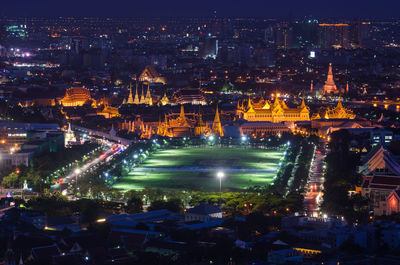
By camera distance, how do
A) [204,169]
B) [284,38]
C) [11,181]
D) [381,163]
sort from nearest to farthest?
[381,163], [11,181], [204,169], [284,38]

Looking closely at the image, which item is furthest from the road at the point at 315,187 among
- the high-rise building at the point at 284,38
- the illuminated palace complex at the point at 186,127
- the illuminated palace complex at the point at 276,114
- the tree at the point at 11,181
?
the high-rise building at the point at 284,38

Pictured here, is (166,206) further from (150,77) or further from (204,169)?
(150,77)

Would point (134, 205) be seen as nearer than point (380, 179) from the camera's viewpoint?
Yes

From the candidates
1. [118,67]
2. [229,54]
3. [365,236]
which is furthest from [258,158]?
[229,54]

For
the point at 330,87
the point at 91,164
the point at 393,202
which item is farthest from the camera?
the point at 330,87

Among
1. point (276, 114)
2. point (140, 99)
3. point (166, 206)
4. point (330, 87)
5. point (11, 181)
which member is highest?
point (330, 87)

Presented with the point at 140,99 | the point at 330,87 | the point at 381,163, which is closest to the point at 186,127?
the point at 140,99

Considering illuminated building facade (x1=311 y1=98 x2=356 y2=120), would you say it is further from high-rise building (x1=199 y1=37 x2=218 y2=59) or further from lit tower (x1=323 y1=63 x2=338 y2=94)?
high-rise building (x1=199 y1=37 x2=218 y2=59)

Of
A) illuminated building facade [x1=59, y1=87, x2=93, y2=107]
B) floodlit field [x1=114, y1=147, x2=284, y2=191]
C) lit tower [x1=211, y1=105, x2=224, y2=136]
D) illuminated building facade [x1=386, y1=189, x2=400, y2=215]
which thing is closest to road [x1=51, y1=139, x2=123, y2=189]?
floodlit field [x1=114, y1=147, x2=284, y2=191]
